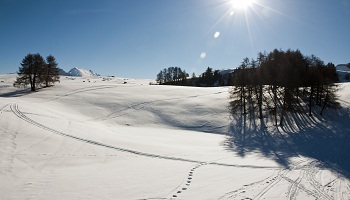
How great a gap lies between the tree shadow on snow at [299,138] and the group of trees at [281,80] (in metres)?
1.91

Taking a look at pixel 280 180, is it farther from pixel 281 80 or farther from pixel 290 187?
pixel 281 80

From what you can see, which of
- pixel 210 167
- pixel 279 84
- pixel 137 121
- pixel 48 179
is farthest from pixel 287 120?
pixel 48 179

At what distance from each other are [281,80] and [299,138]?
8.67 meters

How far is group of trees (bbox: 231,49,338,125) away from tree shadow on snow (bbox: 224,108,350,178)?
75.1 inches

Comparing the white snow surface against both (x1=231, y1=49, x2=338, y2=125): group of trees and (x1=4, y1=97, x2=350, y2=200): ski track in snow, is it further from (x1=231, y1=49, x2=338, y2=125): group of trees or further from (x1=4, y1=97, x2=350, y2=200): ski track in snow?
(x1=231, y1=49, x2=338, y2=125): group of trees

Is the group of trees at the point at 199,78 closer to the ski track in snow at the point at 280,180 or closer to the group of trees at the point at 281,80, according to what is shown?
the group of trees at the point at 281,80

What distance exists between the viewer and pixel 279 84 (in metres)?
32.9

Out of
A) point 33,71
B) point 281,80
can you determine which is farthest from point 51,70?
point 281,80

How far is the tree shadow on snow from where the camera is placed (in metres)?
19.5

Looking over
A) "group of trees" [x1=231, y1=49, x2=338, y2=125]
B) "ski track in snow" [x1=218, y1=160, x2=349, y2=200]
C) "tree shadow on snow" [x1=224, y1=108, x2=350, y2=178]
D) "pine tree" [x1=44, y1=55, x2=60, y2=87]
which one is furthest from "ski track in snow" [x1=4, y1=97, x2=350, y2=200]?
"pine tree" [x1=44, y1=55, x2=60, y2=87]

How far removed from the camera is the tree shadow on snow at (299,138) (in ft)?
63.8

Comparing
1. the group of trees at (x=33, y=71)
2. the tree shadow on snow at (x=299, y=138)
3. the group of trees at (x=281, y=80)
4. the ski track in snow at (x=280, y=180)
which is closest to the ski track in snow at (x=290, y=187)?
the ski track in snow at (x=280, y=180)

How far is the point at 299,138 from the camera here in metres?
27.2

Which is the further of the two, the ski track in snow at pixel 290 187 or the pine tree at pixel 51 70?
the pine tree at pixel 51 70
